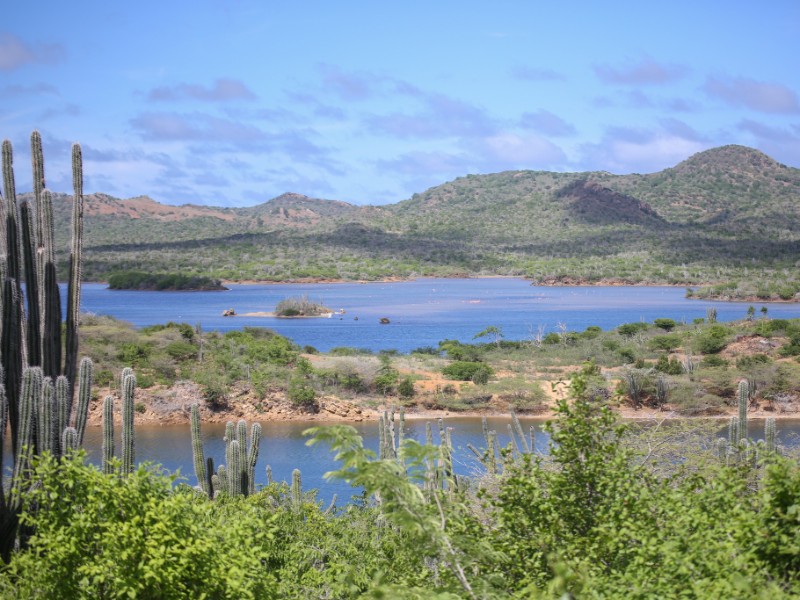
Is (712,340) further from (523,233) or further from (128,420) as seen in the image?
(523,233)

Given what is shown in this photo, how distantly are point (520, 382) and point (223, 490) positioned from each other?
929 inches

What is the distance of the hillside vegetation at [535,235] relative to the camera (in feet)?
387

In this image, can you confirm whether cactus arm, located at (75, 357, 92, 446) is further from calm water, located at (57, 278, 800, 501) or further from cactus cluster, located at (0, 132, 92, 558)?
calm water, located at (57, 278, 800, 501)

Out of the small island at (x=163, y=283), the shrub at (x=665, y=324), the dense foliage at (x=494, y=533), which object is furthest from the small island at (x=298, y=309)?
the dense foliage at (x=494, y=533)

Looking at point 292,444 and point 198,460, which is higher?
point 198,460

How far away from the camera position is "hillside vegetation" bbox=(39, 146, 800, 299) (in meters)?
118

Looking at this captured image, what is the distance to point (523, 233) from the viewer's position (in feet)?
511

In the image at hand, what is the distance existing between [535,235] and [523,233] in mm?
3216

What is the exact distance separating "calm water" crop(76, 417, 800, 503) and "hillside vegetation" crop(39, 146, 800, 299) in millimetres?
59493

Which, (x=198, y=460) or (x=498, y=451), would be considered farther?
(x=198, y=460)

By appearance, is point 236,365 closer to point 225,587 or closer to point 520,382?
point 520,382

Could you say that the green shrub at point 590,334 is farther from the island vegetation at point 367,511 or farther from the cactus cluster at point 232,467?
the cactus cluster at point 232,467

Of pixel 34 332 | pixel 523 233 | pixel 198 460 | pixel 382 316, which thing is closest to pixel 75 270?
pixel 34 332

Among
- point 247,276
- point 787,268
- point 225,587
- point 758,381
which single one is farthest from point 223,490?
point 247,276
